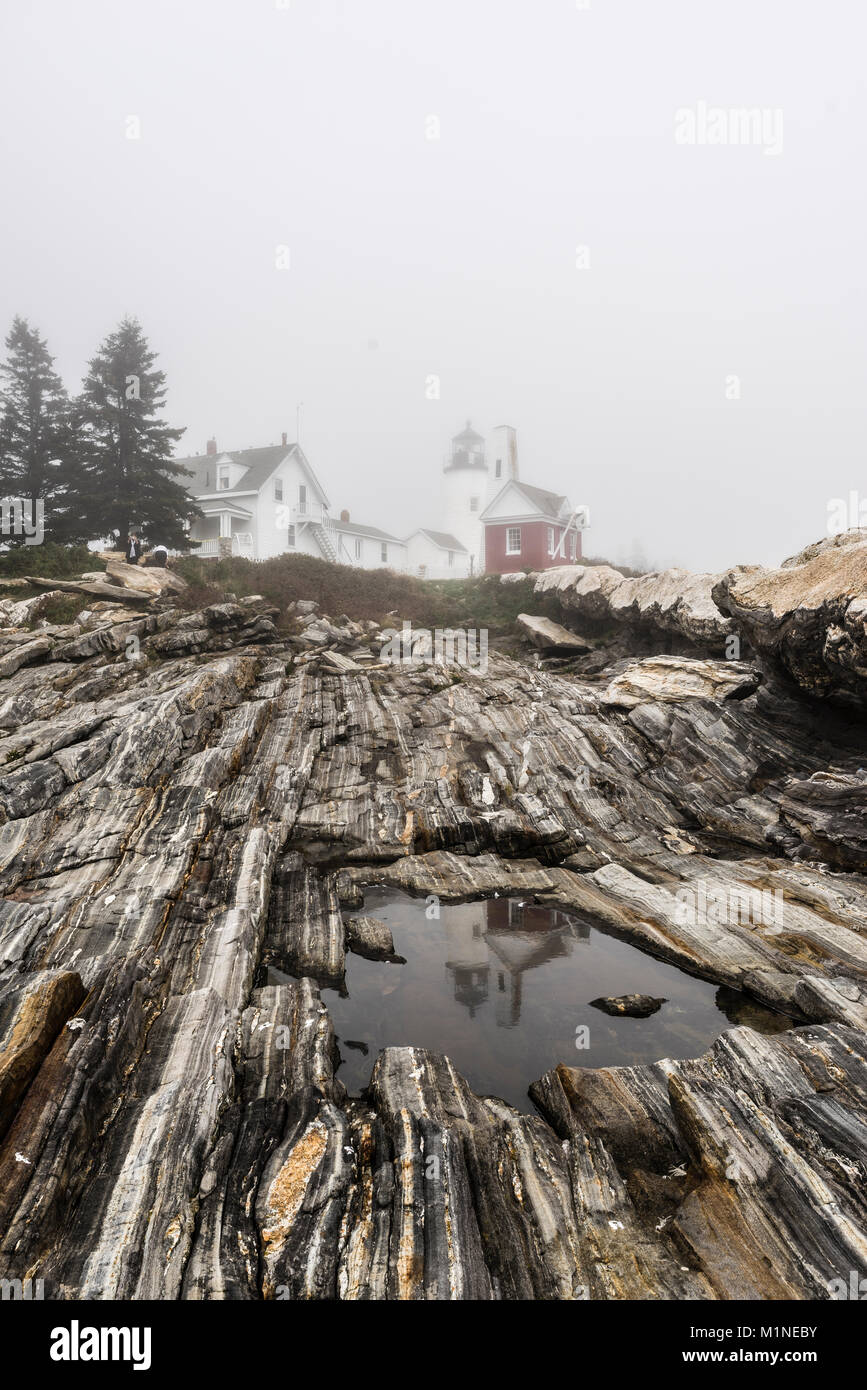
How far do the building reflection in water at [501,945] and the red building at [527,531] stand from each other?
44624 mm

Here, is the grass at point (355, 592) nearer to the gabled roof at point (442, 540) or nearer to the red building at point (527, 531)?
the red building at point (527, 531)

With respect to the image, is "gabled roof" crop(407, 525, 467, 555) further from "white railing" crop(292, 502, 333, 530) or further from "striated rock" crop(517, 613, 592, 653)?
"striated rock" crop(517, 613, 592, 653)

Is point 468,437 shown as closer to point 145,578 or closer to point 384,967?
point 145,578

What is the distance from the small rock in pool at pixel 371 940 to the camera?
11827 mm

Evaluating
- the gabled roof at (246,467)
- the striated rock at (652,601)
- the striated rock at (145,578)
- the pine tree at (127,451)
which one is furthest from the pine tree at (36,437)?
the striated rock at (652,601)

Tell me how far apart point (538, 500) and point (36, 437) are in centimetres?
3676

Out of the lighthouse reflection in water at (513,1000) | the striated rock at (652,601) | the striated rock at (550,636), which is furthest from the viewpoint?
the striated rock at (550,636)

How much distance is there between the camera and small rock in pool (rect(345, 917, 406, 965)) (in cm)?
1183

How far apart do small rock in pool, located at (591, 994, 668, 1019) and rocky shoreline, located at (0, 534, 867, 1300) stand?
1.36m

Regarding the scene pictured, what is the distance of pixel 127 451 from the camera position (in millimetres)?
38188

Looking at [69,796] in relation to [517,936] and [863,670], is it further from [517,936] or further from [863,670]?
[863,670]

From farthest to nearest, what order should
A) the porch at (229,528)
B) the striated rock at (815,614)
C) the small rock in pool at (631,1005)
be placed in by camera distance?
the porch at (229,528) → the striated rock at (815,614) → the small rock in pool at (631,1005)

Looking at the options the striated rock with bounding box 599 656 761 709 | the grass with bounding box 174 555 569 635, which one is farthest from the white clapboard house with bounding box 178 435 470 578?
the striated rock with bounding box 599 656 761 709
